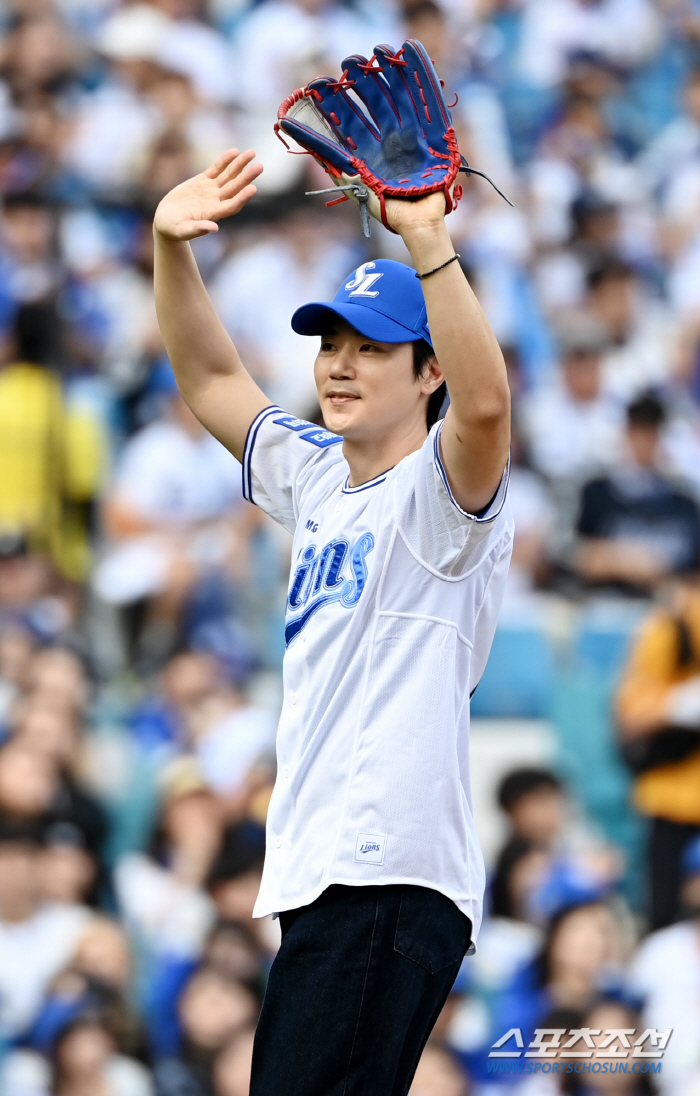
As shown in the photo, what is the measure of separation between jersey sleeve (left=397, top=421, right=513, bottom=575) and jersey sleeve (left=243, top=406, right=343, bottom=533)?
1.38 feet

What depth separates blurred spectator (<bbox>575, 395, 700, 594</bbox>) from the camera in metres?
5.56

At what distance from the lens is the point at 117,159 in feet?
21.5

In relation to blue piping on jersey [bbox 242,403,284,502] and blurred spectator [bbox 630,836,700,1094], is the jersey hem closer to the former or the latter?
blue piping on jersey [bbox 242,403,284,502]

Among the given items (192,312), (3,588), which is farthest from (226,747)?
(192,312)

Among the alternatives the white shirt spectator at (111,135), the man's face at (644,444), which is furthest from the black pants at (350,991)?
Answer: the white shirt spectator at (111,135)

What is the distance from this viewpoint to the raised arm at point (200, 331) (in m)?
2.54

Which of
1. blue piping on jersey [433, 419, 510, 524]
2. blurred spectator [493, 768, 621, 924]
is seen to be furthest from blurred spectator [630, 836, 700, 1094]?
blue piping on jersey [433, 419, 510, 524]

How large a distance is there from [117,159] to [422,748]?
4995 mm

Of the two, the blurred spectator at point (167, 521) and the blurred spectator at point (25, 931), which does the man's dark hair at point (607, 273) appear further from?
the blurred spectator at point (25, 931)

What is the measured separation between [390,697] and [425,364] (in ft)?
1.99

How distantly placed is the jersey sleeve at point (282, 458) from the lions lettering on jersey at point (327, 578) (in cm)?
26

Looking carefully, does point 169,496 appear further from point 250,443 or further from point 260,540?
point 250,443

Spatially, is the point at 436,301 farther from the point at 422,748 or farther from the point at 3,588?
the point at 3,588

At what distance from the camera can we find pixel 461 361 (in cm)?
204
